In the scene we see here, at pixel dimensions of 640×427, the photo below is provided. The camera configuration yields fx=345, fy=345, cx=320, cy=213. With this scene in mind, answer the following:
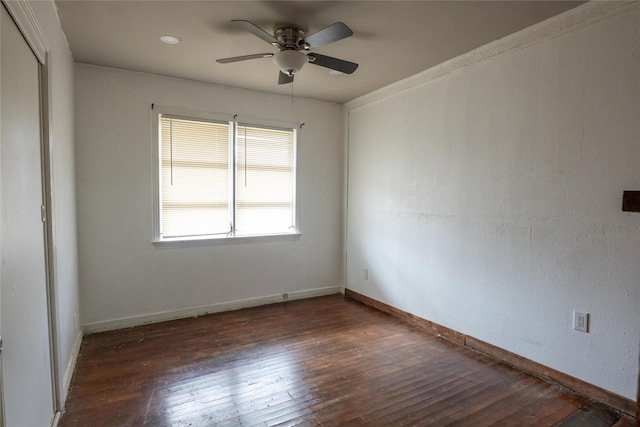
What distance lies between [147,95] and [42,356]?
2.60 m

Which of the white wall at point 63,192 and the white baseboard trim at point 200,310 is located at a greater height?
the white wall at point 63,192

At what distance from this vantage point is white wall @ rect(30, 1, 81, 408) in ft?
6.96

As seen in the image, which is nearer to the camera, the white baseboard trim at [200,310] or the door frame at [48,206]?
the door frame at [48,206]

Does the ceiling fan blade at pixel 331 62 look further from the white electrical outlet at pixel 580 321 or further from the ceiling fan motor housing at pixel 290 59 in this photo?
the white electrical outlet at pixel 580 321

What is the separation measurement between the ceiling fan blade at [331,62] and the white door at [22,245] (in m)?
1.67

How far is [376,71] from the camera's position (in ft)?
11.1

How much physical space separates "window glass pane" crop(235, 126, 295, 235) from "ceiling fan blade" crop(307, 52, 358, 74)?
168 centimetres

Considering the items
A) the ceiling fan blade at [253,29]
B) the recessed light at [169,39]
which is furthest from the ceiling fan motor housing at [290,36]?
the recessed light at [169,39]

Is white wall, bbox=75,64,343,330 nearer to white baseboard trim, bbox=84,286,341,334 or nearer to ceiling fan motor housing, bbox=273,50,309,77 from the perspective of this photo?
white baseboard trim, bbox=84,286,341,334

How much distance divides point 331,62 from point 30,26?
5.84ft

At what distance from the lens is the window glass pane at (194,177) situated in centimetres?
366

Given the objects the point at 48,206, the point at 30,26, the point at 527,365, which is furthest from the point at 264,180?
the point at 527,365

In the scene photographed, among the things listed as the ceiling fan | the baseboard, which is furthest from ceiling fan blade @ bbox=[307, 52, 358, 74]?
the baseboard

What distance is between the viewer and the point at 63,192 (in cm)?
253
